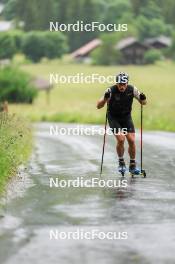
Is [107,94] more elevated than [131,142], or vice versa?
[107,94]

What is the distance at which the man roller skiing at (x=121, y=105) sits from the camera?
1317cm

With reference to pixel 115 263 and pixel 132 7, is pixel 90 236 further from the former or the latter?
pixel 132 7

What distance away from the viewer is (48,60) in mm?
144500

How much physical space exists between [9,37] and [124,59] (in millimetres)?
39137

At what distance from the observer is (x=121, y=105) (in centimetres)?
1356

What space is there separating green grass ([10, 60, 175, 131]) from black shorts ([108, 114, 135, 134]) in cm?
2093

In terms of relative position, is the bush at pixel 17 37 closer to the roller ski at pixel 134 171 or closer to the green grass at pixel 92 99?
the green grass at pixel 92 99

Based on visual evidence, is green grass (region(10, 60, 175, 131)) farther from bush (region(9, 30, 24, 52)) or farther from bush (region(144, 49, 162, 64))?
bush (region(9, 30, 24, 52))

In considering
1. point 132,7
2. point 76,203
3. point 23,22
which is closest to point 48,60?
point 23,22
